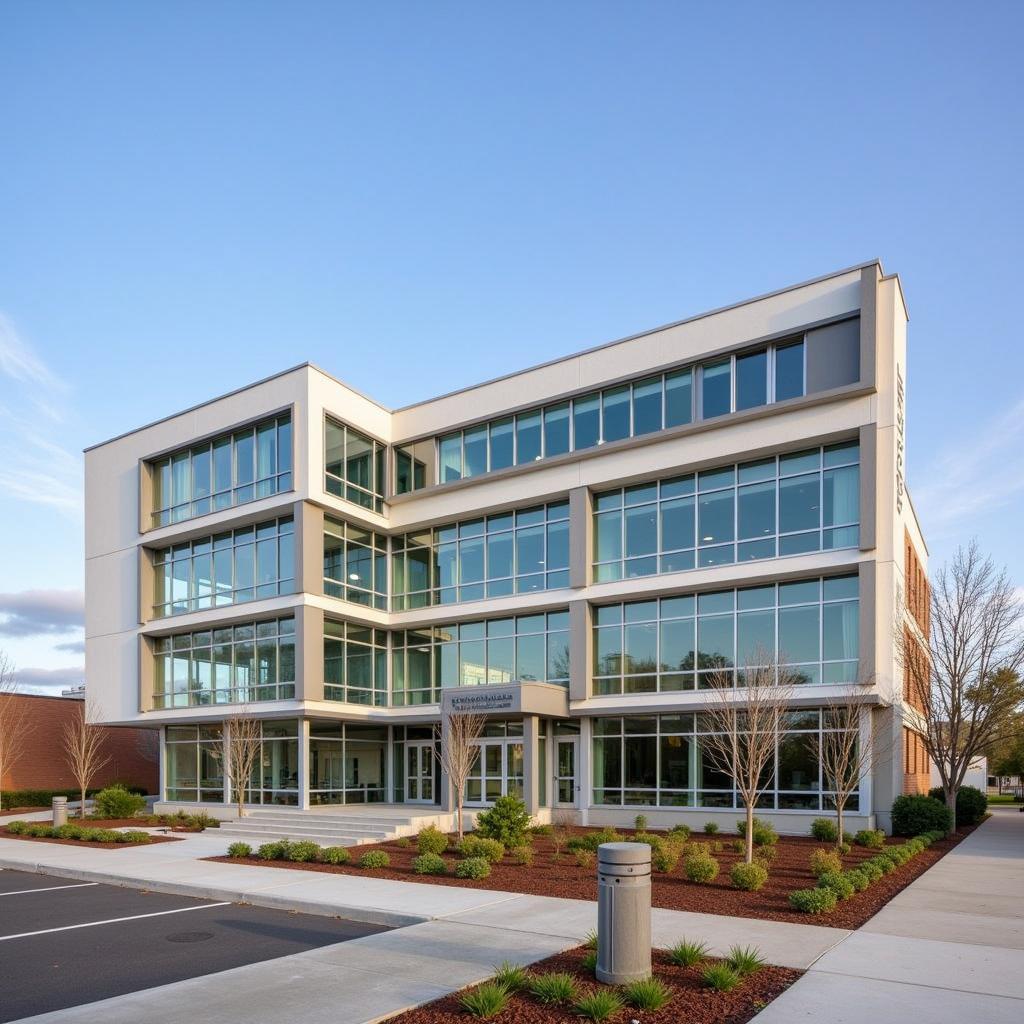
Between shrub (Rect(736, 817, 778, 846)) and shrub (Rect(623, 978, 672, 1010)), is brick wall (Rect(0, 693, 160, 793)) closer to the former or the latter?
shrub (Rect(736, 817, 778, 846))

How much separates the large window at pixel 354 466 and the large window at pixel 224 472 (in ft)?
4.16

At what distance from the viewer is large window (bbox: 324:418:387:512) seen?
29.2 m

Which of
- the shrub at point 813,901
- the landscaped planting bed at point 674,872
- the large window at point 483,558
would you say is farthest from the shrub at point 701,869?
the large window at point 483,558

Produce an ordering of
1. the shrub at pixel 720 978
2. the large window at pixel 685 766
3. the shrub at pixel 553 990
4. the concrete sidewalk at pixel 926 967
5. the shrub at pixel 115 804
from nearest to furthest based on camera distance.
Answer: the concrete sidewalk at pixel 926 967 → the shrub at pixel 553 990 → the shrub at pixel 720 978 → the large window at pixel 685 766 → the shrub at pixel 115 804

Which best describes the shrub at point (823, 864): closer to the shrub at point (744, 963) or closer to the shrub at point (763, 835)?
the shrub at point (763, 835)

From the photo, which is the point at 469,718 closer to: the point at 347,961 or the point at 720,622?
the point at 720,622

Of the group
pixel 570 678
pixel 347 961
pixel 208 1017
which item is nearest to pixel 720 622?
pixel 570 678

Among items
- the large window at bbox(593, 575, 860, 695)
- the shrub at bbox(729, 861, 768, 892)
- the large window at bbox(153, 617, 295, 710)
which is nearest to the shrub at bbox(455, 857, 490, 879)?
the shrub at bbox(729, 861, 768, 892)

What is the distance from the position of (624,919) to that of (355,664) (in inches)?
897

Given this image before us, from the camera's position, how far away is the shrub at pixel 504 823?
19125 millimetres

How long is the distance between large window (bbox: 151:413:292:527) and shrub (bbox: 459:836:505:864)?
14.2 m

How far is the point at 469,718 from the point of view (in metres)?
24.2

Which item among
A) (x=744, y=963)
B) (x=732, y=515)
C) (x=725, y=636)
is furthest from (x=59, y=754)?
(x=744, y=963)

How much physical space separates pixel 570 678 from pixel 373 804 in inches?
326
